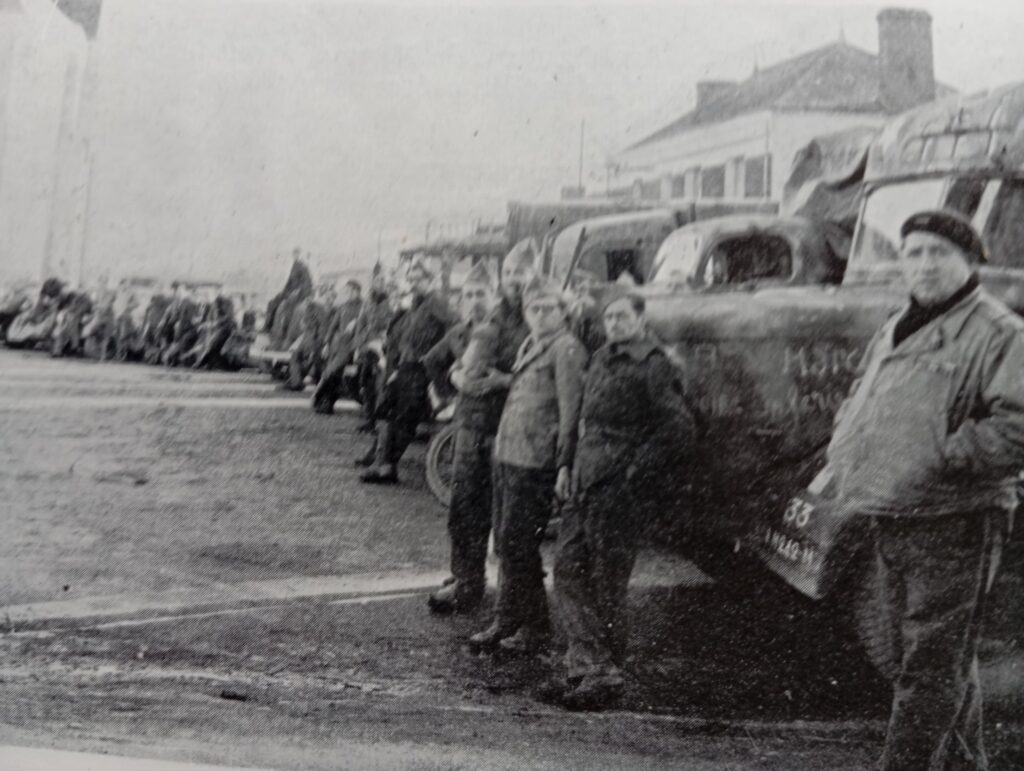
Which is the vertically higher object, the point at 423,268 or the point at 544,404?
the point at 423,268

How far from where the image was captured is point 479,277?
11.9 ft

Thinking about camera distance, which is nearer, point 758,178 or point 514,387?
point 514,387

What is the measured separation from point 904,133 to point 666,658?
1.95 meters

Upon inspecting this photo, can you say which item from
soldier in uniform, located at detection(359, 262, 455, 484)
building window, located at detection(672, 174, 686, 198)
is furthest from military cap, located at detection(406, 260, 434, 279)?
building window, located at detection(672, 174, 686, 198)

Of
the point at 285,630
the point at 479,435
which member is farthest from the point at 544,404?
the point at 285,630

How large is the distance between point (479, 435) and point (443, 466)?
0.62 ft

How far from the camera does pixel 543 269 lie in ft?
11.7

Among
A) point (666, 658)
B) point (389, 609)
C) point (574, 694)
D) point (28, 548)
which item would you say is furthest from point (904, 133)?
point (28, 548)

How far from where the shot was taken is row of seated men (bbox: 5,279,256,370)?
414 centimetres

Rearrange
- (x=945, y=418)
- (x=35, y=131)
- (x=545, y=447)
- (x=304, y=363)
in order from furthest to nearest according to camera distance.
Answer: (x=35, y=131)
(x=304, y=363)
(x=545, y=447)
(x=945, y=418)

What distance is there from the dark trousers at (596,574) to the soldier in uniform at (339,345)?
1049mm

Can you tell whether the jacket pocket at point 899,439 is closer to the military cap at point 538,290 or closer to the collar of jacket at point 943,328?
the collar of jacket at point 943,328

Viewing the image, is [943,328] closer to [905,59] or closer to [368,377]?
[905,59]

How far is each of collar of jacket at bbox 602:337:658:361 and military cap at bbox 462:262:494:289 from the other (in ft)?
1.70
